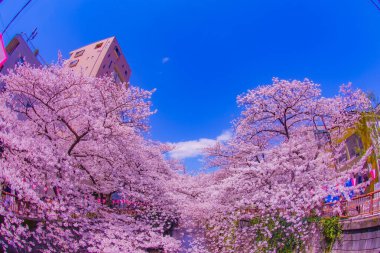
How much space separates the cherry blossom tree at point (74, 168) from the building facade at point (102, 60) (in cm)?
2108

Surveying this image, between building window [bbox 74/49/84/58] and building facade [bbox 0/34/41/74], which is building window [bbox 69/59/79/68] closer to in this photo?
building window [bbox 74/49/84/58]

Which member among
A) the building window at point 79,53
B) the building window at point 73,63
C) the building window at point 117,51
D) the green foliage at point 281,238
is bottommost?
the green foliage at point 281,238

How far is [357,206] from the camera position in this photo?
1389cm

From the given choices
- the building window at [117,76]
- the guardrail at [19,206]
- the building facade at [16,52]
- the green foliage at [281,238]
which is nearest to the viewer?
the guardrail at [19,206]

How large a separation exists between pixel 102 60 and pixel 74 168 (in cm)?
2782

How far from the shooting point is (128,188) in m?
16.9

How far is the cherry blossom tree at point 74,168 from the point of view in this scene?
1127cm

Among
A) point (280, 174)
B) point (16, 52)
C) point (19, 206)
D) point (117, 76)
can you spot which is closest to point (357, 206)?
point (280, 174)

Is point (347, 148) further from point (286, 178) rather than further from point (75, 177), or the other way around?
point (75, 177)

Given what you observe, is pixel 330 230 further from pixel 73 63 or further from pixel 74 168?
pixel 73 63

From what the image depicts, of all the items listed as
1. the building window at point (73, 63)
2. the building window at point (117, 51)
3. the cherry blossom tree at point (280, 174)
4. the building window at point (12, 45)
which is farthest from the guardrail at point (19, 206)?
the building window at point (117, 51)

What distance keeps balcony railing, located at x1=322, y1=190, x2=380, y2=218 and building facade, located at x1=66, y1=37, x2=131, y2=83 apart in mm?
29809

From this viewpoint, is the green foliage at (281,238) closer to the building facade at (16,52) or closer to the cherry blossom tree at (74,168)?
the cherry blossom tree at (74,168)

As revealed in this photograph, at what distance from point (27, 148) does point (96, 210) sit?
4894mm
